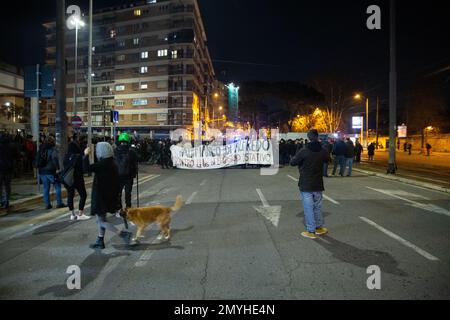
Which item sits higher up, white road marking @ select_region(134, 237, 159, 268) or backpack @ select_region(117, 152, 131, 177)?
backpack @ select_region(117, 152, 131, 177)

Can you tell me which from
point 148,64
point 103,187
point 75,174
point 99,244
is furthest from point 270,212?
point 148,64

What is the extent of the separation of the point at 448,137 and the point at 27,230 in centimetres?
5891

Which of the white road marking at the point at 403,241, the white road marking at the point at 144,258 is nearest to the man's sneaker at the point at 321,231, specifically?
the white road marking at the point at 403,241

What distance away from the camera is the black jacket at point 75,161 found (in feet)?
28.3

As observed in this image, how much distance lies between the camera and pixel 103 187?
6.03 meters

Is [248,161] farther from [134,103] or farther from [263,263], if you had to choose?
[134,103]

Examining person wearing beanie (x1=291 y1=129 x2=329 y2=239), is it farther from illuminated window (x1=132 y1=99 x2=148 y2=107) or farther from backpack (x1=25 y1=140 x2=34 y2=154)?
illuminated window (x1=132 y1=99 x2=148 y2=107)

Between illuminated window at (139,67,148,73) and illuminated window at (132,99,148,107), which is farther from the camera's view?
illuminated window at (139,67,148,73)

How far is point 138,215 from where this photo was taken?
6281 mm

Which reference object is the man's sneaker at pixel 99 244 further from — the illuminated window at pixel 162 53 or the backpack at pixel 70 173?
the illuminated window at pixel 162 53

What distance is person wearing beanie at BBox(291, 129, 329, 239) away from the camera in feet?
22.0

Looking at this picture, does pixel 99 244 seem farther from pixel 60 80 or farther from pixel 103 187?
pixel 60 80

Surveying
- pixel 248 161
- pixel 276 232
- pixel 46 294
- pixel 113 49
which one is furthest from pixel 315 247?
pixel 113 49

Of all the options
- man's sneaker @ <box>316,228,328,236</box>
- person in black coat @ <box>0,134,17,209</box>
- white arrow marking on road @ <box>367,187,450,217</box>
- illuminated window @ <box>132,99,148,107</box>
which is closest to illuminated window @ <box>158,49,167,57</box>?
illuminated window @ <box>132,99,148,107</box>
